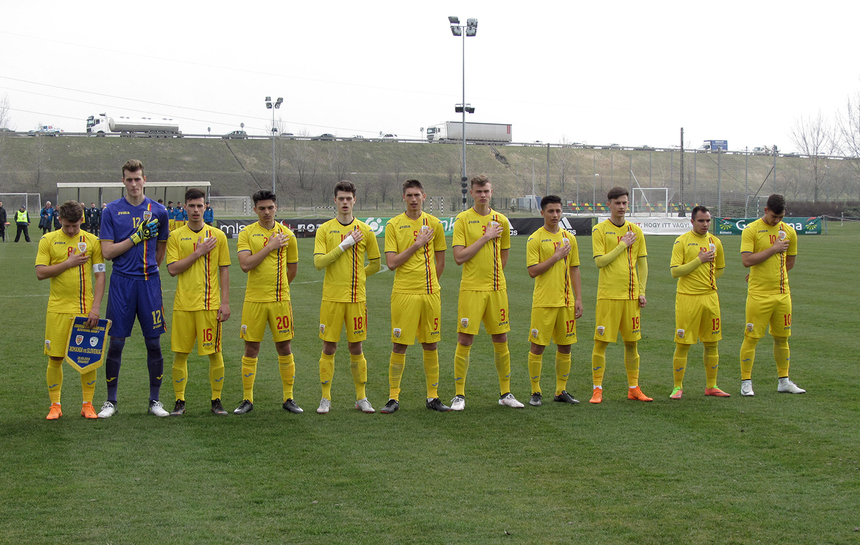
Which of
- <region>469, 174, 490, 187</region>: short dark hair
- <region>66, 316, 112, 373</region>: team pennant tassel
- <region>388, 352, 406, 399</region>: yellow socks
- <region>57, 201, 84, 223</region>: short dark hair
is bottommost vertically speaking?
<region>388, 352, 406, 399</region>: yellow socks

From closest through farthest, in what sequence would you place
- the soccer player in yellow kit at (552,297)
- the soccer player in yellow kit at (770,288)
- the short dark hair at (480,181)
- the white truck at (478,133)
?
the short dark hair at (480,181), the soccer player in yellow kit at (552,297), the soccer player in yellow kit at (770,288), the white truck at (478,133)

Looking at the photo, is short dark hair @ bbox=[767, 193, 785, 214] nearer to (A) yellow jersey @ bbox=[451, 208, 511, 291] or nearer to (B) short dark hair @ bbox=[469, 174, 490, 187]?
(A) yellow jersey @ bbox=[451, 208, 511, 291]

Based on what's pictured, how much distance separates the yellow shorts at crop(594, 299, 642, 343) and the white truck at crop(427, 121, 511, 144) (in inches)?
3450

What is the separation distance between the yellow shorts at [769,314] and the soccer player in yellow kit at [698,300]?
0.54 metres

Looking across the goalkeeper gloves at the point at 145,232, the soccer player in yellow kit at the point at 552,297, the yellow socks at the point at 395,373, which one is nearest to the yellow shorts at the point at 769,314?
the soccer player in yellow kit at the point at 552,297

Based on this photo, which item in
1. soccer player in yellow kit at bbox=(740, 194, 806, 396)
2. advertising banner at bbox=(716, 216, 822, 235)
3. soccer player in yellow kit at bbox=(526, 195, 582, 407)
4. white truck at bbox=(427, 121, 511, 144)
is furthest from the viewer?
white truck at bbox=(427, 121, 511, 144)

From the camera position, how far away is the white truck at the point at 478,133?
311 feet

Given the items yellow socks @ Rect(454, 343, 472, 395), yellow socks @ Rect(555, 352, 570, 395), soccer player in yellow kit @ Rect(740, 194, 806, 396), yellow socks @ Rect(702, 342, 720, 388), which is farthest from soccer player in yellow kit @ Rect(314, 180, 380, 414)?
soccer player in yellow kit @ Rect(740, 194, 806, 396)

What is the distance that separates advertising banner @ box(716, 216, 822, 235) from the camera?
38938 millimetres

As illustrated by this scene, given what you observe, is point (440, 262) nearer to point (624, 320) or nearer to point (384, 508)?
point (624, 320)

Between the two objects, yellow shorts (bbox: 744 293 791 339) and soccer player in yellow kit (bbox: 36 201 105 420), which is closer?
soccer player in yellow kit (bbox: 36 201 105 420)

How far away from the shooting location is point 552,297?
7.57 m

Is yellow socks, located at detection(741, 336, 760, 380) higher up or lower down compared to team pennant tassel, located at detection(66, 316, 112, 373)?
lower down

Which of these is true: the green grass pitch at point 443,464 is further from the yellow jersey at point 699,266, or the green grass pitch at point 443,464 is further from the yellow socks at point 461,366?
the yellow jersey at point 699,266
